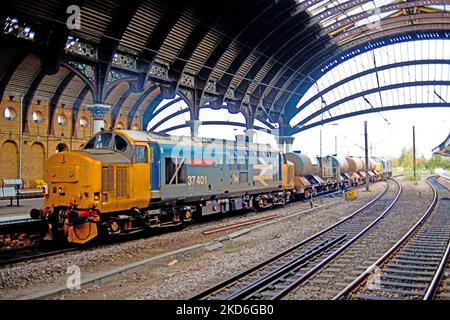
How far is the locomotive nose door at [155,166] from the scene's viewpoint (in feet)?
51.0

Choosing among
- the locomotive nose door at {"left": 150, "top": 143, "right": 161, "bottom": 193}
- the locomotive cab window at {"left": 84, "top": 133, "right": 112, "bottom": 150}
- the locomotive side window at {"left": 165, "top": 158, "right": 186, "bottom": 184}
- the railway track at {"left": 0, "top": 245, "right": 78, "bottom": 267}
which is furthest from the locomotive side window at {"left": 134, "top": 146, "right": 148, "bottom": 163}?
the railway track at {"left": 0, "top": 245, "right": 78, "bottom": 267}

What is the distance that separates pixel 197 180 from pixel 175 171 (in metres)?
1.71

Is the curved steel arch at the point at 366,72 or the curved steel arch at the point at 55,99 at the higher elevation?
the curved steel arch at the point at 366,72

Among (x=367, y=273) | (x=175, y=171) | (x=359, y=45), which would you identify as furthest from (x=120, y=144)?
(x=359, y=45)

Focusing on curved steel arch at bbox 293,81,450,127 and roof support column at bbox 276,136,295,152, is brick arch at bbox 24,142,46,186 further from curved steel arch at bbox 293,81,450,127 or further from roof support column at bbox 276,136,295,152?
curved steel arch at bbox 293,81,450,127

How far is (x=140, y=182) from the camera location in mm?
14938

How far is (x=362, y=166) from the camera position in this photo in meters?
52.5

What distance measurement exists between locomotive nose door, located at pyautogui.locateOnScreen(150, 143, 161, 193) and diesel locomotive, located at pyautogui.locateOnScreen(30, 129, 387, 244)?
0.12ft

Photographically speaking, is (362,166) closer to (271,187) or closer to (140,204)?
(271,187)

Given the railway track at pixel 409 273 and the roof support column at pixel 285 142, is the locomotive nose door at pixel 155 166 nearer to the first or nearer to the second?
the railway track at pixel 409 273

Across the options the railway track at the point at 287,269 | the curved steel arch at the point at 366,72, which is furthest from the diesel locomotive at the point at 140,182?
the curved steel arch at the point at 366,72

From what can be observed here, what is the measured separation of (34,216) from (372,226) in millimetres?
14004

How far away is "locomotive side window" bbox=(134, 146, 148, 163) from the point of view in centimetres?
1493
